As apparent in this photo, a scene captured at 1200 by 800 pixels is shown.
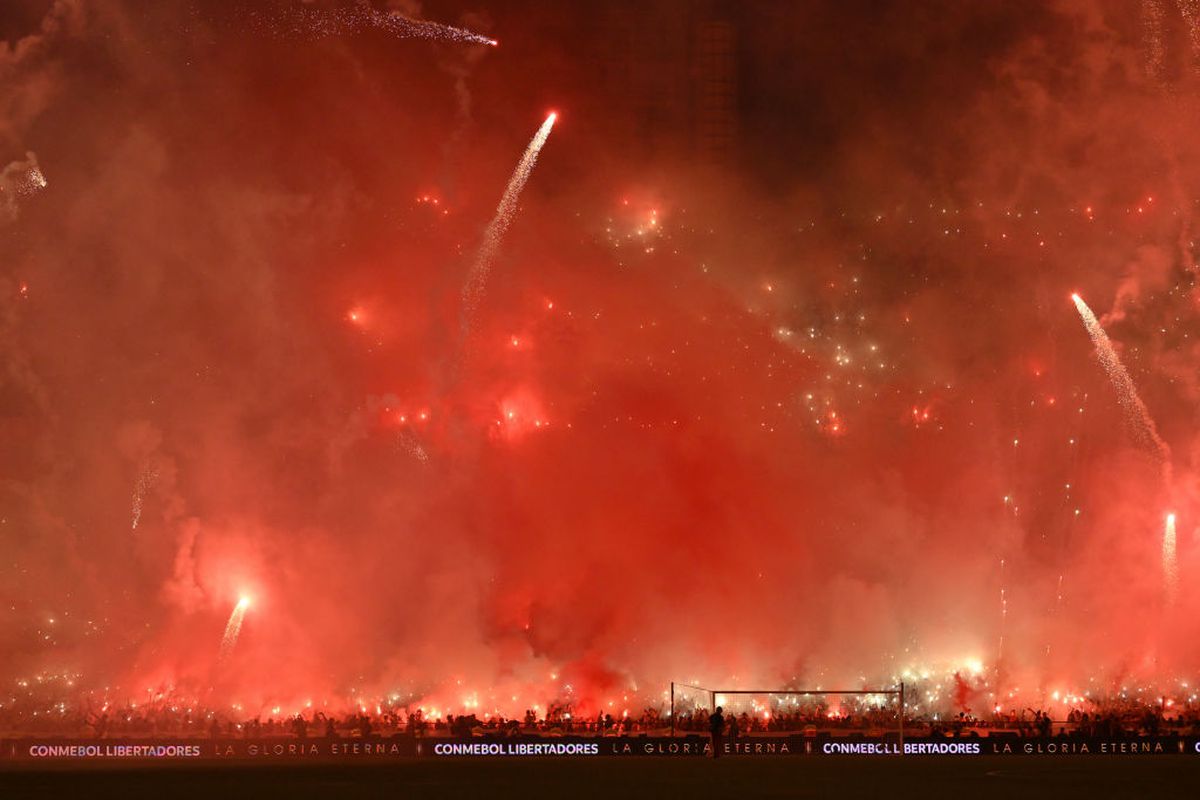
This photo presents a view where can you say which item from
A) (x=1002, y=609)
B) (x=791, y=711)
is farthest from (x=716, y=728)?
(x=1002, y=609)

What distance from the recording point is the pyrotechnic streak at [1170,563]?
4206cm

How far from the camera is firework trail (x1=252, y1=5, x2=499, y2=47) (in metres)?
40.0

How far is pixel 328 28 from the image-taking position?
1583 inches

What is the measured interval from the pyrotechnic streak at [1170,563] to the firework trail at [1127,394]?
129cm

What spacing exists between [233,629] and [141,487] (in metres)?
5.23

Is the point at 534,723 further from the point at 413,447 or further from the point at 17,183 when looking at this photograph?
the point at 17,183

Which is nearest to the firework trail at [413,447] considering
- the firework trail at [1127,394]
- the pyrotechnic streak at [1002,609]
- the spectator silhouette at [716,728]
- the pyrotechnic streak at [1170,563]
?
the spectator silhouette at [716,728]

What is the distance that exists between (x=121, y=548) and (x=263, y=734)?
978cm

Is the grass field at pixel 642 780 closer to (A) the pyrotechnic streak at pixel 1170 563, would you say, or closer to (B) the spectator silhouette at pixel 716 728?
(B) the spectator silhouette at pixel 716 728

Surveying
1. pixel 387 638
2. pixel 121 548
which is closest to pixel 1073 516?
pixel 387 638

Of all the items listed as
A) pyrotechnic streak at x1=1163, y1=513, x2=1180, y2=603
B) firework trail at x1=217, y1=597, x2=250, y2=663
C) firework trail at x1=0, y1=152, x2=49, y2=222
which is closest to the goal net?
pyrotechnic streak at x1=1163, y1=513, x2=1180, y2=603

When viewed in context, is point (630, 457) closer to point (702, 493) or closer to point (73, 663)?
point (702, 493)

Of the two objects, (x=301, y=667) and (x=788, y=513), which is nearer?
(x=301, y=667)

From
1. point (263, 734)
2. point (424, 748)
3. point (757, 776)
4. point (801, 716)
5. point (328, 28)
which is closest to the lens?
point (757, 776)
